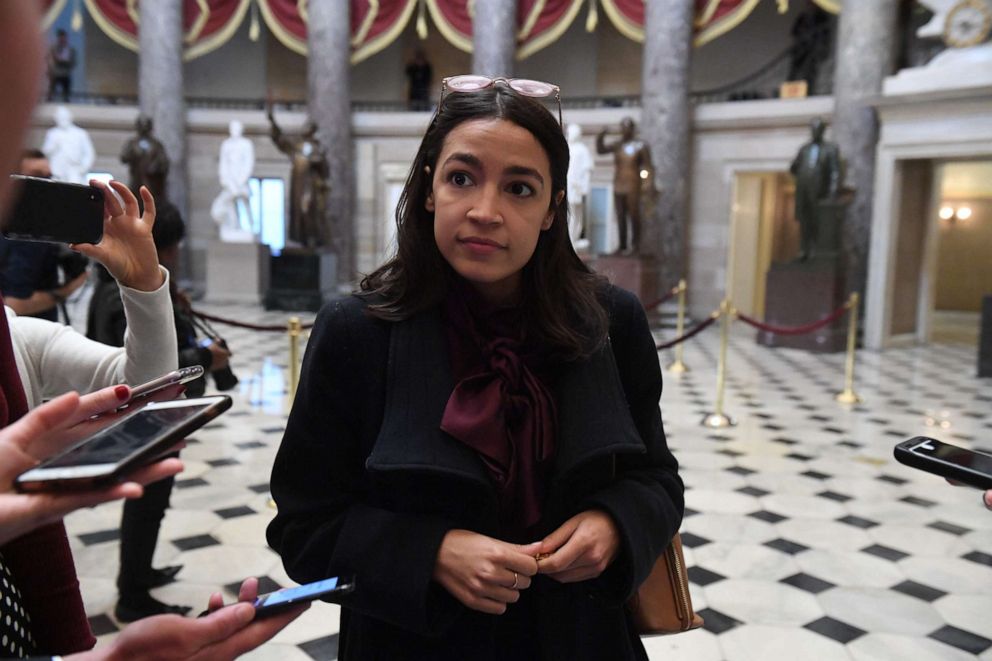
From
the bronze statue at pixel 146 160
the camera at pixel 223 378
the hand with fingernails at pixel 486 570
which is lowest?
the camera at pixel 223 378

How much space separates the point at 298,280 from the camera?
15.6 metres

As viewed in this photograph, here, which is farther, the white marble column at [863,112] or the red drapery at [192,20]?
the red drapery at [192,20]

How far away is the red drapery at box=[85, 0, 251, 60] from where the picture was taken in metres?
17.9

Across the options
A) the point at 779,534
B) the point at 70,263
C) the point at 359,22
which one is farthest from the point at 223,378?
the point at 359,22

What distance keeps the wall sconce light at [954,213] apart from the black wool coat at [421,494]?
19922mm

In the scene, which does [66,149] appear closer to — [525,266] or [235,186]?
[235,186]

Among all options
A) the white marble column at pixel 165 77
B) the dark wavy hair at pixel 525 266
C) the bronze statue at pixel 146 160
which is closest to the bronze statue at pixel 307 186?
the bronze statue at pixel 146 160

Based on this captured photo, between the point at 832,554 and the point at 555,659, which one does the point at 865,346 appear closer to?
the point at 832,554

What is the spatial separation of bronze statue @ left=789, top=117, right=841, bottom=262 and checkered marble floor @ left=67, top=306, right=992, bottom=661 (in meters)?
4.55

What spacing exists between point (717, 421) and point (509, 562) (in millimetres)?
6370

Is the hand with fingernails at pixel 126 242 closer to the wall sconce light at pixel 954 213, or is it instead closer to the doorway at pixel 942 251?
the doorway at pixel 942 251

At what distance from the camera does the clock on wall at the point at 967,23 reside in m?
12.2

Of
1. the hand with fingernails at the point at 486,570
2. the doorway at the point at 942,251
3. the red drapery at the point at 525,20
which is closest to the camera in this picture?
the hand with fingernails at the point at 486,570

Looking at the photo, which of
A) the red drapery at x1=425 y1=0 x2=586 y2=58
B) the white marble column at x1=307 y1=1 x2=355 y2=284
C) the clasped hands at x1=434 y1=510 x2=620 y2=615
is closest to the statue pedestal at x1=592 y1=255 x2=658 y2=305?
the red drapery at x1=425 y1=0 x2=586 y2=58
